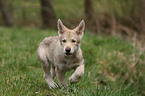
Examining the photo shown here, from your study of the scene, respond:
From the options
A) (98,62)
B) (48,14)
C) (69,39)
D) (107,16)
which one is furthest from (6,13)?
(69,39)

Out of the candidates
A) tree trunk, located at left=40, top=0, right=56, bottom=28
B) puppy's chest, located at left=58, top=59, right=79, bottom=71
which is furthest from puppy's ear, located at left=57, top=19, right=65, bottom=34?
tree trunk, located at left=40, top=0, right=56, bottom=28

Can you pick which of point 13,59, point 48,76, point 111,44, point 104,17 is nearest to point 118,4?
point 104,17

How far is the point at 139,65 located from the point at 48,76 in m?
3.54

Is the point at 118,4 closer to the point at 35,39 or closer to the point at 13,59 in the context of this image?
the point at 35,39

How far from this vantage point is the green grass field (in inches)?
143

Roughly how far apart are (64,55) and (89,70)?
2323 mm

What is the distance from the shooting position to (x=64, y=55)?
338 centimetres

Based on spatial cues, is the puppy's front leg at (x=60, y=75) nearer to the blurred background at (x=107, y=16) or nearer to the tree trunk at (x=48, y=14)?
the blurred background at (x=107, y=16)

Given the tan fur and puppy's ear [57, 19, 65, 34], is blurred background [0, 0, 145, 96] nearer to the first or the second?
the tan fur

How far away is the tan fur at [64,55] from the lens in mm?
3279

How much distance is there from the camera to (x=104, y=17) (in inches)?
411

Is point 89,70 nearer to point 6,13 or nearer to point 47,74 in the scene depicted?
point 47,74

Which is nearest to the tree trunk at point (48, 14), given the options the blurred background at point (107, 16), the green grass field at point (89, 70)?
the blurred background at point (107, 16)

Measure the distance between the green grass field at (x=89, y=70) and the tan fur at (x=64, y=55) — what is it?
0.27 m
